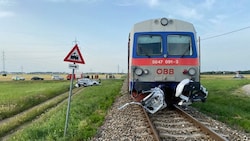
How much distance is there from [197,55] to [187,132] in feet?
13.8

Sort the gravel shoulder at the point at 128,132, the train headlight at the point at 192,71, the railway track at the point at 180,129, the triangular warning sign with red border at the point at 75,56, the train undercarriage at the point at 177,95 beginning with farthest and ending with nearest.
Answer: the train headlight at the point at 192,71 < the train undercarriage at the point at 177,95 < the triangular warning sign with red border at the point at 75,56 < the gravel shoulder at the point at 128,132 < the railway track at the point at 180,129

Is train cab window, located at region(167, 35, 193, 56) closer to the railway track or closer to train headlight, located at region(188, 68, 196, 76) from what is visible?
train headlight, located at region(188, 68, 196, 76)

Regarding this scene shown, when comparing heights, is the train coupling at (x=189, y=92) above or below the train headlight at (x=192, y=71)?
below

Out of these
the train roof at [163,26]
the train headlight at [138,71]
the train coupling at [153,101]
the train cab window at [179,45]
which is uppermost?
the train roof at [163,26]

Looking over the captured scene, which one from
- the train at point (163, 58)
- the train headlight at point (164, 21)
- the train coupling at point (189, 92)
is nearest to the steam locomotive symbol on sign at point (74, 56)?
the train at point (163, 58)

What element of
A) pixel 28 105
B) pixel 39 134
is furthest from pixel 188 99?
pixel 28 105

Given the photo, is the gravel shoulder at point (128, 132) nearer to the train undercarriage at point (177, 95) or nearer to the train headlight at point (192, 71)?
the train undercarriage at point (177, 95)

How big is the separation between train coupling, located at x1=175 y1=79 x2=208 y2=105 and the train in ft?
0.41

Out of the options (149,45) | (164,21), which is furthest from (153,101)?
(164,21)

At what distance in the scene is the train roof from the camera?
11.3 metres

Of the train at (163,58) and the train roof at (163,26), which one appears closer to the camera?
the train at (163,58)

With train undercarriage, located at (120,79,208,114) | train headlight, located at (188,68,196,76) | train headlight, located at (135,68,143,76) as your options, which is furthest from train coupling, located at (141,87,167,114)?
train headlight, located at (188,68,196,76)

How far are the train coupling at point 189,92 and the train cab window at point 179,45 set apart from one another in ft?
4.32

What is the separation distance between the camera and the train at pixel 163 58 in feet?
35.7
